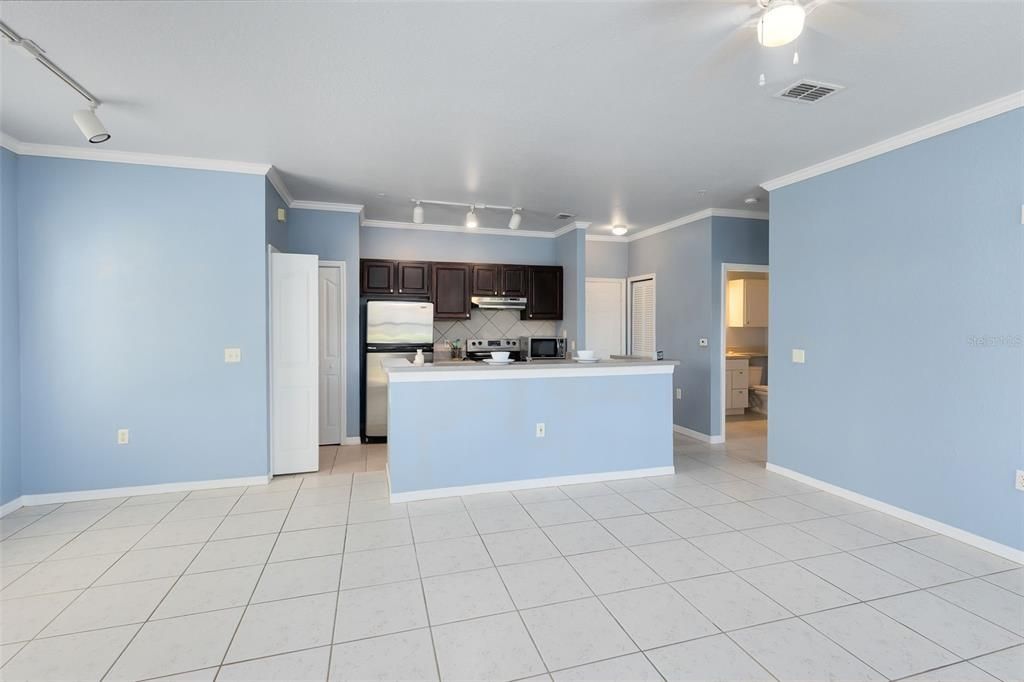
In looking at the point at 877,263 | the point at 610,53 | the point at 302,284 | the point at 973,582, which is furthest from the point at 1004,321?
the point at 302,284

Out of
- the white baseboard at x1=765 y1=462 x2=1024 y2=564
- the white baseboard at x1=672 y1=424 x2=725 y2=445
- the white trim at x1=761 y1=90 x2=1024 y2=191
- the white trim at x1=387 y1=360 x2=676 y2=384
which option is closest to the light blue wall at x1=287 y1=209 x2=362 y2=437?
the white trim at x1=387 y1=360 x2=676 y2=384

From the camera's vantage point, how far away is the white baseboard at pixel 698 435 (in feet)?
18.3

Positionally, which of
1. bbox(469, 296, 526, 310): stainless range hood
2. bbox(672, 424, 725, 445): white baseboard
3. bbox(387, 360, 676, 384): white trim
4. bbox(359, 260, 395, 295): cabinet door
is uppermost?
bbox(359, 260, 395, 295): cabinet door

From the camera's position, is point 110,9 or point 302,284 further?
point 302,284

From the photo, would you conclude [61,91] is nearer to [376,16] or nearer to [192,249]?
[192,249]

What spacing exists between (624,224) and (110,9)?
523 cm

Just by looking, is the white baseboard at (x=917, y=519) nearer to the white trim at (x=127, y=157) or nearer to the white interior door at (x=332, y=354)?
the white interior door at (x=332, y=354)

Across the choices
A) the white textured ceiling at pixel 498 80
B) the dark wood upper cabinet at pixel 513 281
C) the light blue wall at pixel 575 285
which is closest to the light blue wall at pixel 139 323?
the white textured ceiling at pixel 498 80

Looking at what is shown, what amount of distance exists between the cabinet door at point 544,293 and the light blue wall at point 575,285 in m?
0.10

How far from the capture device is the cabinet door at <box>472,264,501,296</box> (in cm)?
631

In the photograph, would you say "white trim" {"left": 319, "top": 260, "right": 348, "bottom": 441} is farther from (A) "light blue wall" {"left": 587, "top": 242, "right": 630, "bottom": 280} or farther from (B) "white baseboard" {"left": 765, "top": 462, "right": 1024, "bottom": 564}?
(B) "white baseboard" {"left": 765, "top": 462, "right": 1024, "bottom": 564}

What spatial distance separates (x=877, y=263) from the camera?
355 cm

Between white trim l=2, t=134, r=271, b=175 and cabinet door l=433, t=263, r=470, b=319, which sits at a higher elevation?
white trim l=2, t=134, r=271, b=175

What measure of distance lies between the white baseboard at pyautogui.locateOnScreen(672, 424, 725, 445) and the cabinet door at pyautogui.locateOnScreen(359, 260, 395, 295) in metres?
3.94
